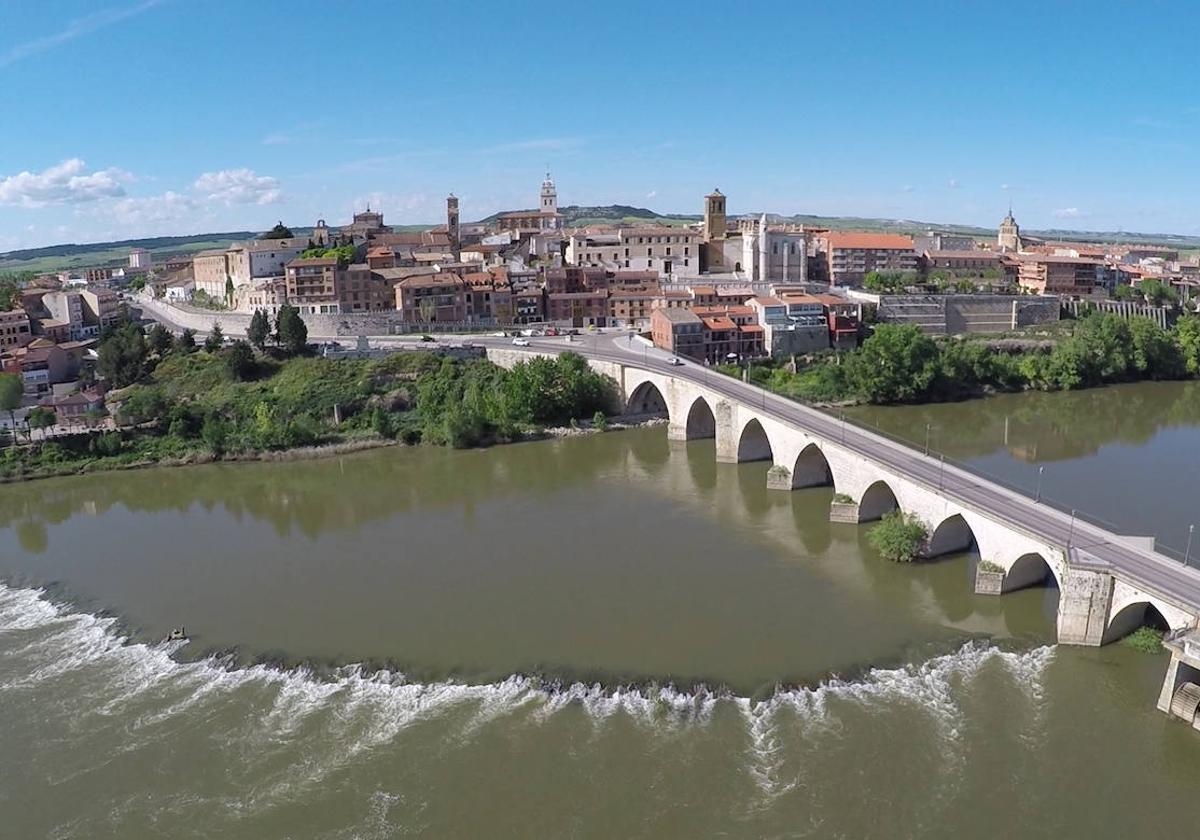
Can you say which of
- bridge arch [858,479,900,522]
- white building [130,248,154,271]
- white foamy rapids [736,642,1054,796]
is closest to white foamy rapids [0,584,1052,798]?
white foamy rapids [736,642,1054,796]

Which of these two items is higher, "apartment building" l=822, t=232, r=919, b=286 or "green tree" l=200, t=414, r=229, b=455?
"apartment building" l=822, t=232, r=919, b=286

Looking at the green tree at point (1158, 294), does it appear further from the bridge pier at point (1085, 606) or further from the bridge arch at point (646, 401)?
the bridge pier at point (1085, 606)

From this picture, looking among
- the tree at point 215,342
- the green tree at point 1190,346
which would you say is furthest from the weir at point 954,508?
the green tree at point 1190,346

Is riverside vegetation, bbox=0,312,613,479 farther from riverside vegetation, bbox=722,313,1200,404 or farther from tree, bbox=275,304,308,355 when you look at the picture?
riverside vegetation, bbox=722,313,1200,404

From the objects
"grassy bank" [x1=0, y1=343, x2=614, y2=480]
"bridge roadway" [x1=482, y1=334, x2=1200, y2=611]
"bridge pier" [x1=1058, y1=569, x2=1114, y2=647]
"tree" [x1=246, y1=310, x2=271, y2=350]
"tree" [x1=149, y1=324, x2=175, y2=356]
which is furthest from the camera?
"tree" [x1=149, y1=324, x2=175, y2=356]

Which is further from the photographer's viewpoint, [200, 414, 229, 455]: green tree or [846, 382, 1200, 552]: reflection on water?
[200, 414, 229, 455]: green tree

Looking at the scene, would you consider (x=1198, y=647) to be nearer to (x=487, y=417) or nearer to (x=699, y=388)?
(x=699, y=388)

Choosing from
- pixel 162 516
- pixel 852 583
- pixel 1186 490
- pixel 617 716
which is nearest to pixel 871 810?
pixel 617 716
